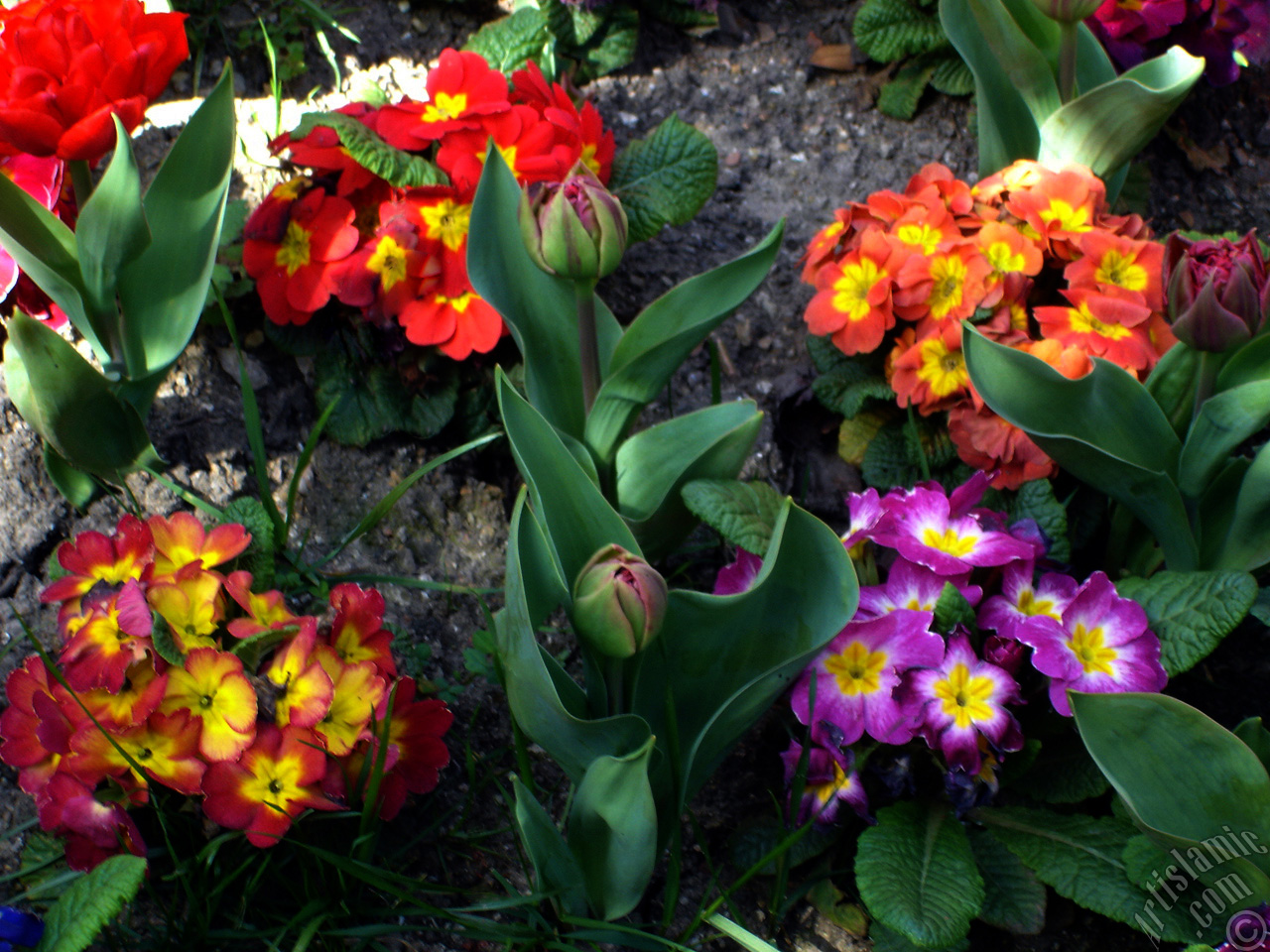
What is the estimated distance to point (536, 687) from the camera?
38.4 inches

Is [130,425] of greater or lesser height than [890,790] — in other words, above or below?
above

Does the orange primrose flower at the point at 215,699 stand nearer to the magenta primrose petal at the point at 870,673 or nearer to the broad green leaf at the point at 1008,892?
the magenta primrose petal at the point at 870,673

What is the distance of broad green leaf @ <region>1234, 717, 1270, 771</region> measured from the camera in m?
1.04

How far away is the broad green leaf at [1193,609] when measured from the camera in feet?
3.79

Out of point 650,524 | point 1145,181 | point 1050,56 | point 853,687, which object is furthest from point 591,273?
point 1145,181

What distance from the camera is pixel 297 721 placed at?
3.39 feet

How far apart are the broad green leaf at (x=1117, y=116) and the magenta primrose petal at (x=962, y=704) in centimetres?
87

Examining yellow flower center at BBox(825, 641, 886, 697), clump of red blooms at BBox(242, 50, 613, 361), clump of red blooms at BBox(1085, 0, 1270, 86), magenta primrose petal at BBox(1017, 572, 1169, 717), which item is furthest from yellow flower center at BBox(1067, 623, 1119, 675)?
clump of red blooms at BBox(1085, 0, 1270, 86)

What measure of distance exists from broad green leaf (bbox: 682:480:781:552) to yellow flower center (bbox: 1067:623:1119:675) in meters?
0.37

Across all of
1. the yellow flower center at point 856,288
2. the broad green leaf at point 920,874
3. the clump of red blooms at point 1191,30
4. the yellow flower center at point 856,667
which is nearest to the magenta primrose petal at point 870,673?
the yellow flower center at point 856,667

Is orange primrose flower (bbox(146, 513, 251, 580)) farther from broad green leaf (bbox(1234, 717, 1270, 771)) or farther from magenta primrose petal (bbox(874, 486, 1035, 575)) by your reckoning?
broad green leaf (bbox(1234, 717, 1270, 771))

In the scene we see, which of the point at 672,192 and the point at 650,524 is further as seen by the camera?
the point at 672,192

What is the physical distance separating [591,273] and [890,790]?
69 centimetres

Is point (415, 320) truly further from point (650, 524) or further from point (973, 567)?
point (973, 567)
